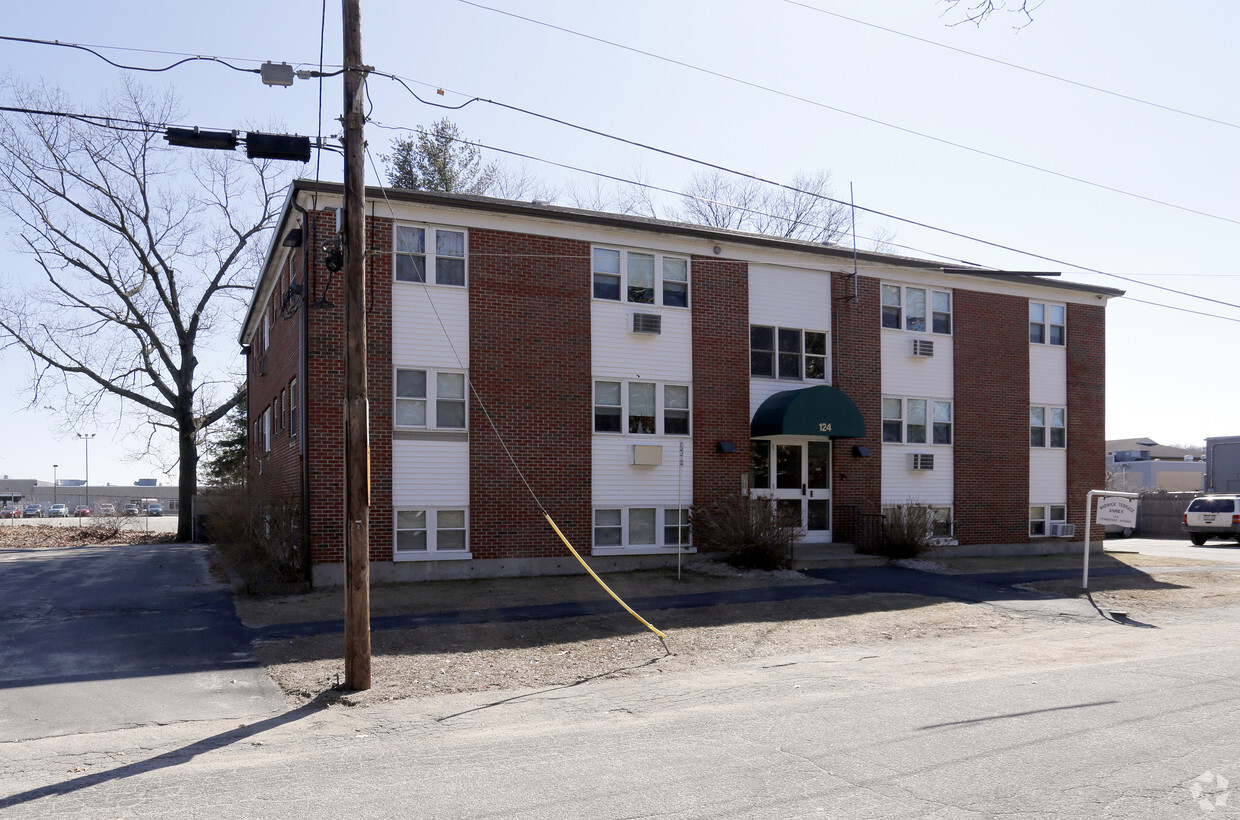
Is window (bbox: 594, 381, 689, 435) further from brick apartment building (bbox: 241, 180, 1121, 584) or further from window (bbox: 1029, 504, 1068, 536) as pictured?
window (bbox: 1029, 504, 1068, 536)

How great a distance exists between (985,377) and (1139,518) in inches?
886

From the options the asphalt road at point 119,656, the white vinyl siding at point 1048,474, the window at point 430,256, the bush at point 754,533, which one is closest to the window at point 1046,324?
the white vinyl siding at point 1048,474

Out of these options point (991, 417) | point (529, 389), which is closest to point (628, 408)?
point (529, 389)

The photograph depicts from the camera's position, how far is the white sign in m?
16.4

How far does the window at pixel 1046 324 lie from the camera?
80.5ft

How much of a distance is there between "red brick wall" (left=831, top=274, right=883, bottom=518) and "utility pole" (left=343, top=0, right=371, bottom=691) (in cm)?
1427

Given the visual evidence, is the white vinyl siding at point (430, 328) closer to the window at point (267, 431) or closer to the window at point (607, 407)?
the window at point (607, 407)

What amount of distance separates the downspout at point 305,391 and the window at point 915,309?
43.4ft

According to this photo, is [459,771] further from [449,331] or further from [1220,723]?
[449,331]

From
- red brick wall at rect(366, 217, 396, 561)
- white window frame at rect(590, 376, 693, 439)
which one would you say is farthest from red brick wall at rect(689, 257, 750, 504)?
red brick wall at rect(366, 217, 396, 561)

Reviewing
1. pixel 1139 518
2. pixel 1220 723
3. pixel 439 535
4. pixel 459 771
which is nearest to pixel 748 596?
pixel 439 535

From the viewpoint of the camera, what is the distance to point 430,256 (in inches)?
707

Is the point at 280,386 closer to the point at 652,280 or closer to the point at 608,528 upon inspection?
the point at 608,528

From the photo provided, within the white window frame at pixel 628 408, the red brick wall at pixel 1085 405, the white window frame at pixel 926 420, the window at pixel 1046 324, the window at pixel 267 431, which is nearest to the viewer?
the white window frame at pixel 628 408
